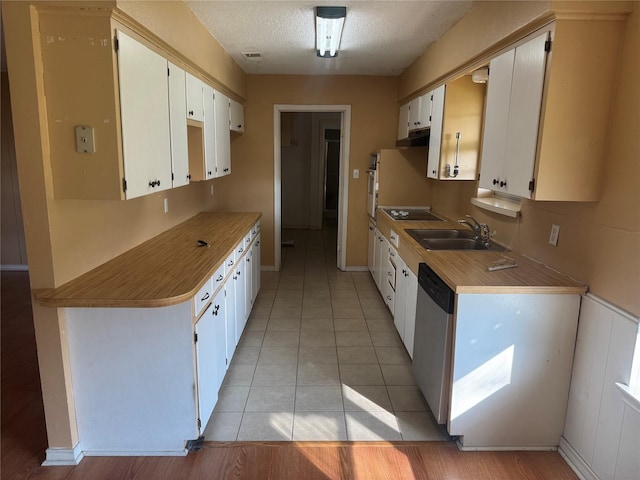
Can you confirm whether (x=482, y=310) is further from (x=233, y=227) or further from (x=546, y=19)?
(x=233, y=227)

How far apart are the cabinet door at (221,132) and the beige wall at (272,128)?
985mm

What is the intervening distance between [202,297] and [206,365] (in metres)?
0.39

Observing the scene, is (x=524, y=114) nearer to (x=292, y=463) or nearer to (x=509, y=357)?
(x=509, y=357)

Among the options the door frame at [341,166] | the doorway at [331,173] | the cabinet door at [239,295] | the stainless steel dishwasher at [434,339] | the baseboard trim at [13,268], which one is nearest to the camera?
the stainless steel dishwasher at [434,339]

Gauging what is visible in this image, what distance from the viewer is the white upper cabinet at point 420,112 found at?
3.95 metres

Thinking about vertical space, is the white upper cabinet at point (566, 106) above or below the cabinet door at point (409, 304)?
above

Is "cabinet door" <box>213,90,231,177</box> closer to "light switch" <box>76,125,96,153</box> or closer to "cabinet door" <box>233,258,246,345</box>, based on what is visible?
"cabinet door" <box>233,258,246,345</box>

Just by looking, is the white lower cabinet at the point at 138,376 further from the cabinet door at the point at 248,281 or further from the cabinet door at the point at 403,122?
the cabinet door at the point at 403,122

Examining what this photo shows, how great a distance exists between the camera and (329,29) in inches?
126

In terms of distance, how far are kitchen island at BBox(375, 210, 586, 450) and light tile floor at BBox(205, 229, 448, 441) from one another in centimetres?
32

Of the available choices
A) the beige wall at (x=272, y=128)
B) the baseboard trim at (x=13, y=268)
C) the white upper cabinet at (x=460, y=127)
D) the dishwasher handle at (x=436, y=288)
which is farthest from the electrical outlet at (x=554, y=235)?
the baseboard trim at (x=13, y=268)

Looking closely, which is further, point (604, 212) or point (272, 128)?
point (272, 128)

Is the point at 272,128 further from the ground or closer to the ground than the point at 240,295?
further from the ground

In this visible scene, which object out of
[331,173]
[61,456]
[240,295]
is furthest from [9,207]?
[331,173]
